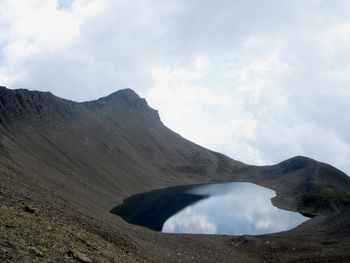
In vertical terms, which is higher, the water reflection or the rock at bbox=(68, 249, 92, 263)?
the water reflection

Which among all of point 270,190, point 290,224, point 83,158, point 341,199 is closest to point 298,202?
point 341,199

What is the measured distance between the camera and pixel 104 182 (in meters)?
113

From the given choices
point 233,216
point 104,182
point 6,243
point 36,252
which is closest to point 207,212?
point 233,216

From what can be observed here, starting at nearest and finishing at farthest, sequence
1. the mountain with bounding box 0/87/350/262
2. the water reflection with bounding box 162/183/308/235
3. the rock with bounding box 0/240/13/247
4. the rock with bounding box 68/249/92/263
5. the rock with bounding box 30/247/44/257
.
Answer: the rock with bounding box 0/240/13/247 < the rock with bounding box 30/247/44/257 < the rock with bounding box 68/249/92/263 < the mountain with bounding box 0/87/350/262 < the water reflection with bounding box 162/183/308/235

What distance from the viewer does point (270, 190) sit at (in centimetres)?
14962

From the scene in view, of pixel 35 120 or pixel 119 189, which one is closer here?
pixel 119 189

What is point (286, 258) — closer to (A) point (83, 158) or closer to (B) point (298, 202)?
(B) point (298, 202)

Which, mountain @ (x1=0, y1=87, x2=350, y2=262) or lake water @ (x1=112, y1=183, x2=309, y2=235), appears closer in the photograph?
mountain @ (x1=0, y1=87, x2=350, y2=262)

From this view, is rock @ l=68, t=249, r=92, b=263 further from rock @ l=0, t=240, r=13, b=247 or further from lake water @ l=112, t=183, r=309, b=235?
lake water @ l=112, t=183, r=309, b=235

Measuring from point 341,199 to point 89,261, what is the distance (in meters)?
86.0

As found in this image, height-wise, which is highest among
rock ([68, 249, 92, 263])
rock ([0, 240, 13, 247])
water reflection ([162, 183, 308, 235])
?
water reflection ([162, 183, 308, 235])

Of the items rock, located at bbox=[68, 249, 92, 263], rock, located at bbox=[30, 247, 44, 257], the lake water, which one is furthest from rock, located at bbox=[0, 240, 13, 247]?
the lake water

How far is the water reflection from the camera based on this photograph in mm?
78713

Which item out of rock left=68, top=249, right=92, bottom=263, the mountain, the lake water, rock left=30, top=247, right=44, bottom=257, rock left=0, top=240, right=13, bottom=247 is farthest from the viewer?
the lake water
